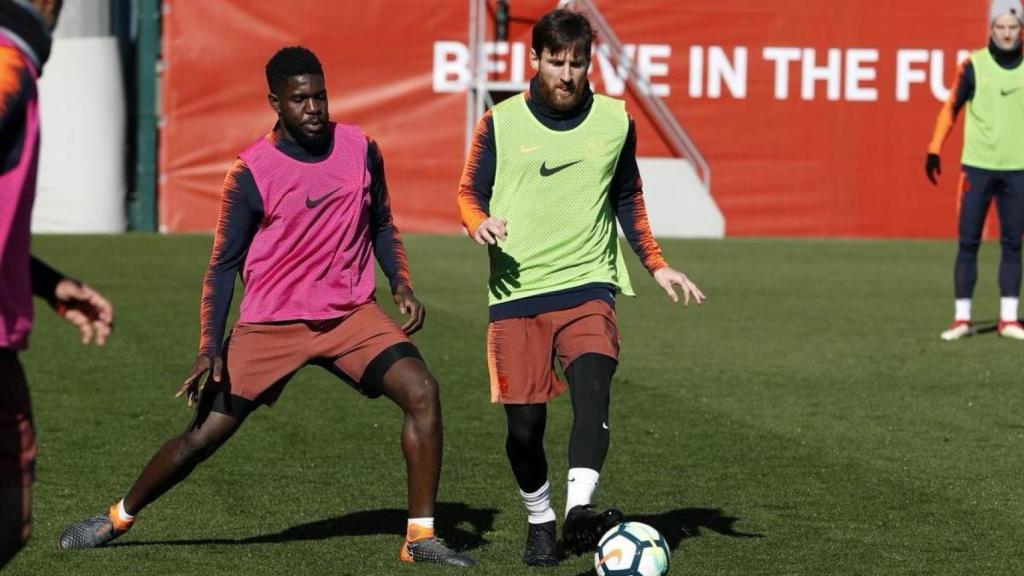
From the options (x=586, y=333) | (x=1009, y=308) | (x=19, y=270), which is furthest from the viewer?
(x=1009, y=308)

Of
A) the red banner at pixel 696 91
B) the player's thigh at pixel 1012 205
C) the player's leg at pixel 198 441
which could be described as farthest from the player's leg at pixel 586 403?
the red banner at pixel 696 91

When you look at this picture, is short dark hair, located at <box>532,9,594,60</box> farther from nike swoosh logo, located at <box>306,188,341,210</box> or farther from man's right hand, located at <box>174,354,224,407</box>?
man's right hand, located at <box>174,354,224,407</box>

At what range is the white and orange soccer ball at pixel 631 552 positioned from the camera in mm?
5902

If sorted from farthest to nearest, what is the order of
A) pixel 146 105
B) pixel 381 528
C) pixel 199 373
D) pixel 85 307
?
pixel 146 105, pixel 381 528, pixel 199 373, pixel 85 307

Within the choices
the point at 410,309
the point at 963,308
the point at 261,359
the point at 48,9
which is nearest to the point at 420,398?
the point at 410,309

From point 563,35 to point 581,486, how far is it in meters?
1.49

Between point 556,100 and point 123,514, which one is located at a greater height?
point 556,100

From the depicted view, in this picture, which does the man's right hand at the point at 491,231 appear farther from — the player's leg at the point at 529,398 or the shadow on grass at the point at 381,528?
the shadow on grass at the point at 381,528

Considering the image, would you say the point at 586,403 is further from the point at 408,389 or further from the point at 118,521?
the point at 118,521

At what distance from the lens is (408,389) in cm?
631

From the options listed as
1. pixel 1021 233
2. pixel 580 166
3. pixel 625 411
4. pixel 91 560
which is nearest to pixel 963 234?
pixel 1021 233

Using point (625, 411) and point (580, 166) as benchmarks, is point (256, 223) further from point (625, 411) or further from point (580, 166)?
point (625, 411)

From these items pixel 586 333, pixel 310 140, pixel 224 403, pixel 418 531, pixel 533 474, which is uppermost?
pixel 310 140

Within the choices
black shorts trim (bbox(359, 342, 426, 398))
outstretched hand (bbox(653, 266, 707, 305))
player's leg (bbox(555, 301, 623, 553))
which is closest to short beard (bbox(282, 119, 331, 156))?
black shorts trim (bbox(359, 342, 426, 398))
